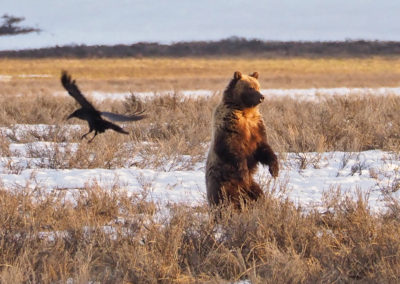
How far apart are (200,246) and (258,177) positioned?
2973 millimetres

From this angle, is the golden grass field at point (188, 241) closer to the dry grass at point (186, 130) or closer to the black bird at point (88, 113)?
the black bird at point (88, 113)

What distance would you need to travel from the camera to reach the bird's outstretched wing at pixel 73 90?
4957 mm

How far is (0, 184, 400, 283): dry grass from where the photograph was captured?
188 inches

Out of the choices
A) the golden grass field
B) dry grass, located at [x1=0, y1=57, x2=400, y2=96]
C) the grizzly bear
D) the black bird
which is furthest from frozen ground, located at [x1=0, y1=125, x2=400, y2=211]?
dry grass, located at [x1=0, y1=57, x2=400, y2=96]

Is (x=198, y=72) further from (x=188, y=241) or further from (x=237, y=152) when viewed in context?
(x=188, y=241)

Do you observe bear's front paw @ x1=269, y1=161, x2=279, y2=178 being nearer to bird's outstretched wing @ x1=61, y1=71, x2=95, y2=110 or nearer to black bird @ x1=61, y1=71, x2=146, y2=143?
black bird @ x1=61, y1=71, x2=146, y2=143

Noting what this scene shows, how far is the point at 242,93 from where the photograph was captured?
6.49 metres

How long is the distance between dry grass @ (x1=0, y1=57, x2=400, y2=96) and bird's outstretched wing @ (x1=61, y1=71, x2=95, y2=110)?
30383 mm

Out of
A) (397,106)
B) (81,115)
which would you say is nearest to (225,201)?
(81,115)

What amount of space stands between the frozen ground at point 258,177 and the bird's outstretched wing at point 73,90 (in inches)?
80.5

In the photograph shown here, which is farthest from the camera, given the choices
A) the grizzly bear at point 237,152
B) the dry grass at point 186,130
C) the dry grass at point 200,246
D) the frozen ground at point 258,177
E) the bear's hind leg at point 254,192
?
the dry grass at point 186,130

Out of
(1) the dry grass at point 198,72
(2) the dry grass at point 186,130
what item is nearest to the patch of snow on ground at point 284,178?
(2) the dry grass at point 186,130

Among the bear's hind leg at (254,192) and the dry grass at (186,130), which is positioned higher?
the bear's hind leg at (254,192)

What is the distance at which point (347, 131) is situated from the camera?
1220 centimetres
